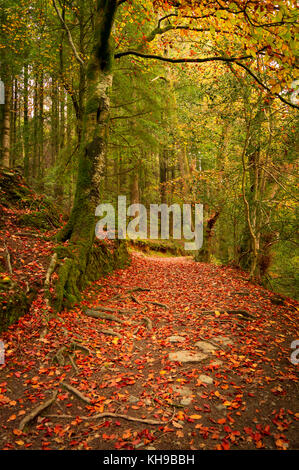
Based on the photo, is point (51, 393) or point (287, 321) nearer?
point (51, 393)

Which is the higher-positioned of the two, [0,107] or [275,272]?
[0,107]

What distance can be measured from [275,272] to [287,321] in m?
9.18

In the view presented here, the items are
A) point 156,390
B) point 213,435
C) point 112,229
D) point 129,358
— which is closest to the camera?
point 213,435

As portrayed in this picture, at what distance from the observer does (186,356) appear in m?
4.39

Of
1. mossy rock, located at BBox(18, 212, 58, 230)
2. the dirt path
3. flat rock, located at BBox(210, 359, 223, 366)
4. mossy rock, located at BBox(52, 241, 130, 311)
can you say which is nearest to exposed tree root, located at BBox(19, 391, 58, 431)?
the dirt path

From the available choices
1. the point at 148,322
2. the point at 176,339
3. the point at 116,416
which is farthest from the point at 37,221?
the point at 116,416

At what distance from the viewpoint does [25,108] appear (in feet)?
48.7

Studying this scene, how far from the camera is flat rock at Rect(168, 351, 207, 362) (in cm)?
427

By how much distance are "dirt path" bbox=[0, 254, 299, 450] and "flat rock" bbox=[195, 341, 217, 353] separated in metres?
0.02

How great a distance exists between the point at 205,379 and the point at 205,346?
96 centimetres

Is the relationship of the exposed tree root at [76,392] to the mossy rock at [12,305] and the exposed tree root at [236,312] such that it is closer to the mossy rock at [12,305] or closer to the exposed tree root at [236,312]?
the mossy rock at [12,305]
